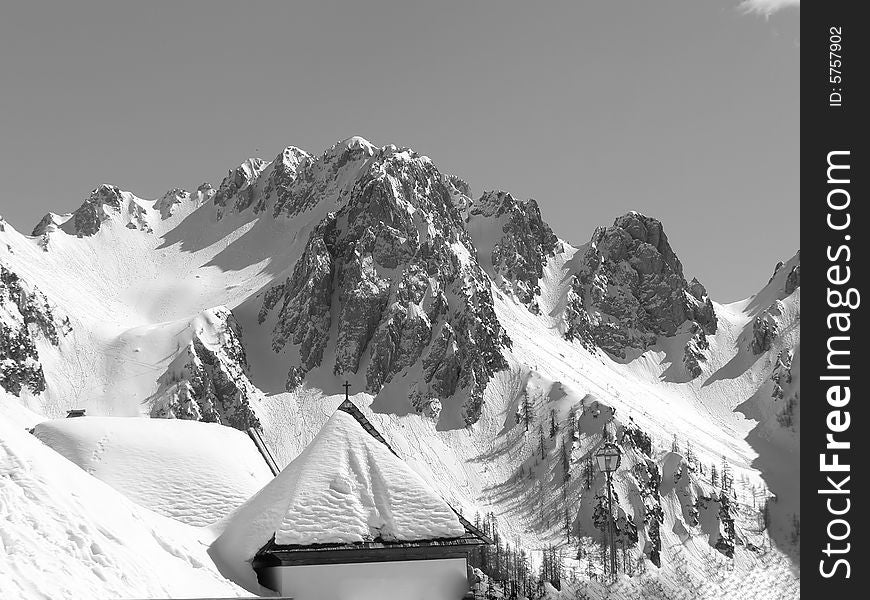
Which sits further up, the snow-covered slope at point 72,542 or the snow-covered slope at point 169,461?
the snow-covered slope at point 169,461

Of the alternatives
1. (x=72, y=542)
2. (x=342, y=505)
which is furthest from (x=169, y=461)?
(x=72, y=542)

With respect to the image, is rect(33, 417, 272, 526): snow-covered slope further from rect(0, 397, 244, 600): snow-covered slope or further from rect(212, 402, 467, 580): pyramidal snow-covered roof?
rect(0, 397, 244, 600): snow-covered slope

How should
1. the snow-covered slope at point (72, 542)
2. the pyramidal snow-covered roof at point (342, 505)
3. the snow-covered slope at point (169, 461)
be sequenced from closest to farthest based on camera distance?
the snow-covered slope at point (72, 542), the pyramidal snow-covered roof at point (342, 505), the snow-covered slope at point (169, 461)

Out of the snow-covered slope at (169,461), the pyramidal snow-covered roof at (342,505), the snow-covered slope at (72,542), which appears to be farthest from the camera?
the snow-covered slope at (169,461)

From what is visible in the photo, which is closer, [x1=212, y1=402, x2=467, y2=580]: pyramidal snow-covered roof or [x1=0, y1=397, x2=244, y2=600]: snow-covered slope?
[x1=0, y1=397, x2=244, y2=600]: snow-covered slope

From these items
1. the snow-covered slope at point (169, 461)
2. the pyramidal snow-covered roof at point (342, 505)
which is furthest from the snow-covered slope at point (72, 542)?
the snow-covered slope at point (169, 461)

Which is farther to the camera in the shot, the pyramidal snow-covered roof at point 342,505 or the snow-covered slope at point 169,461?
the snow-covered slope at point 169,461

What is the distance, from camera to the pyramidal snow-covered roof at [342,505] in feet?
53.2

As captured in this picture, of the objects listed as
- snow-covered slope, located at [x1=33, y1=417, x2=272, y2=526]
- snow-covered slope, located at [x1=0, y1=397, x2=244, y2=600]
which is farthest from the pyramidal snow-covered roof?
snow-covered slope, located at [x1=33, y1=417, x2=272, y2=526]

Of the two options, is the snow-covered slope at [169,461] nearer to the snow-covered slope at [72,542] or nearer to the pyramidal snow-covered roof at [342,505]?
the pyramidal snow-covered roof at [342,505]

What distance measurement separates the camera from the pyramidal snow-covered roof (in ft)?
53.2

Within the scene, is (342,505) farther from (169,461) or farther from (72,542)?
(169,461)

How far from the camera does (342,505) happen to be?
54.4 feet
